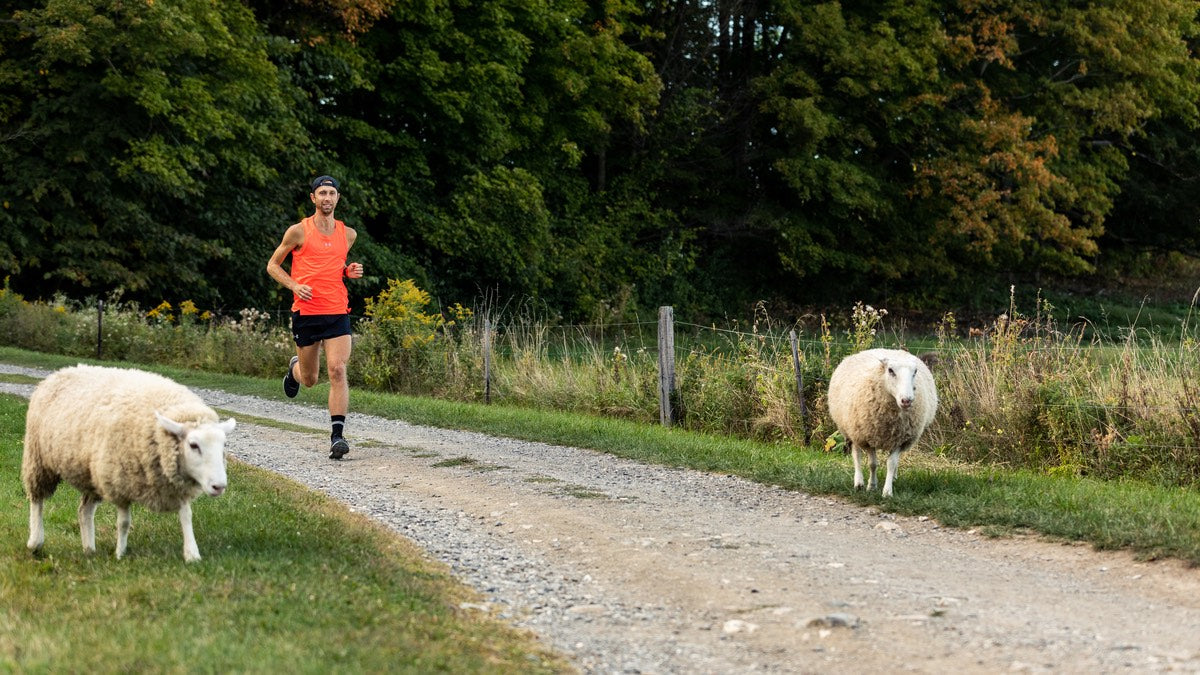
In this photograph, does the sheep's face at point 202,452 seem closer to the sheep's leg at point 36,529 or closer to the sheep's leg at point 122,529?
the sheep's leg at point 122,529

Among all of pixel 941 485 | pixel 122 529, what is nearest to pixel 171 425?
pixel 122 529

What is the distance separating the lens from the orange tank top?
1189cm

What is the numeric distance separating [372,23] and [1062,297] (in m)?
27.0

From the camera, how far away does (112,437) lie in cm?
789

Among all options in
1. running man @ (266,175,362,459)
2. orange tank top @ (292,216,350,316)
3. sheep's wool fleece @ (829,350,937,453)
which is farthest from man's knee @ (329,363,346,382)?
sheep's wool fleece @ (829,350,937,453)

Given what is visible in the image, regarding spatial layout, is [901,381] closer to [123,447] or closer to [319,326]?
[319,326]

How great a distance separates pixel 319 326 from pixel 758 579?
6.10 metres

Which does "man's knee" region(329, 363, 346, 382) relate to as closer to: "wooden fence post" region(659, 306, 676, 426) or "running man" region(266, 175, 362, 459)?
"running man" region(266, 175, 362, 459)

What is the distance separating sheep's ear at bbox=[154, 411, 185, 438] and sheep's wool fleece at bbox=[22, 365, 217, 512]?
79 mm

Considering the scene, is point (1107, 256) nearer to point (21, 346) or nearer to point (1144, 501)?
point (21, 346)

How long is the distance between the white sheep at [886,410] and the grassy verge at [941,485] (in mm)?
335

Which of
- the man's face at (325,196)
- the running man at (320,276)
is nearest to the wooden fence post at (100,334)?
the running man at (320,276)

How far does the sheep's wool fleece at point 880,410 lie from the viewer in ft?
35.9

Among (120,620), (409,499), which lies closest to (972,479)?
(409,499)
